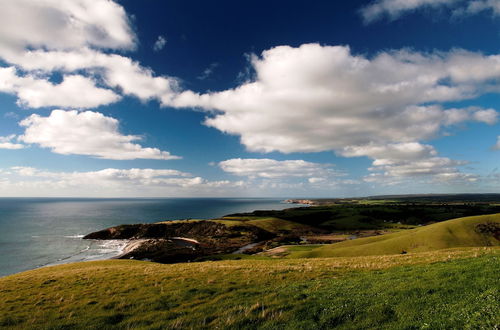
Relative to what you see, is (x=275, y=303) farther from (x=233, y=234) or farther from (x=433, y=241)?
(x=233, y=234)

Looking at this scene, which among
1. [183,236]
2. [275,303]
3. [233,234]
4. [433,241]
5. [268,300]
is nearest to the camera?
[275,303]

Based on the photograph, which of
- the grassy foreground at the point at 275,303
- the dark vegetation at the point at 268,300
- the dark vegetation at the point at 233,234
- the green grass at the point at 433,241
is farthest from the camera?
the dark vegetation at the point at 233,234

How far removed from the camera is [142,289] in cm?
1986

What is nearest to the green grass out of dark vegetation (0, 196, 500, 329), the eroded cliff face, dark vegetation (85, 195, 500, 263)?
dark vegetation (85, 195, 500, 263)

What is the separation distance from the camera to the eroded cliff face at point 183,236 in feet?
292

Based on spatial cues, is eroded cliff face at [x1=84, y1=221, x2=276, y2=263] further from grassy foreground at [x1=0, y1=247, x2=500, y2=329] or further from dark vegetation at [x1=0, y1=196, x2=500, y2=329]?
grassy foreground at [x1=0, y1=247, x2=500, y2=329]

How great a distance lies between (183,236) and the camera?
119 m

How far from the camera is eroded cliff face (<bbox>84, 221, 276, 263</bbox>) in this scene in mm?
89125

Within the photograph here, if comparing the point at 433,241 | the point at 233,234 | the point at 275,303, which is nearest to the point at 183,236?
the point at 233,234

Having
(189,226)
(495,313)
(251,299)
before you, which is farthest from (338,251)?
(189,226)

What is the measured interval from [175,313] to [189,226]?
121 metres

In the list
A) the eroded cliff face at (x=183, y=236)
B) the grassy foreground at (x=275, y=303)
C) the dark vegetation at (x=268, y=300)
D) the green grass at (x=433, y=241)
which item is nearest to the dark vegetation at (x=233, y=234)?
the eroded cliff face at (x=183, y=236)

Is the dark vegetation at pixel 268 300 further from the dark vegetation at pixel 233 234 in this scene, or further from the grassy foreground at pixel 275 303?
the dark vegetation at pixel 233 234

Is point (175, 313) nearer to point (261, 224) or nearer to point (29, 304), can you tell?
point (29, 304)
